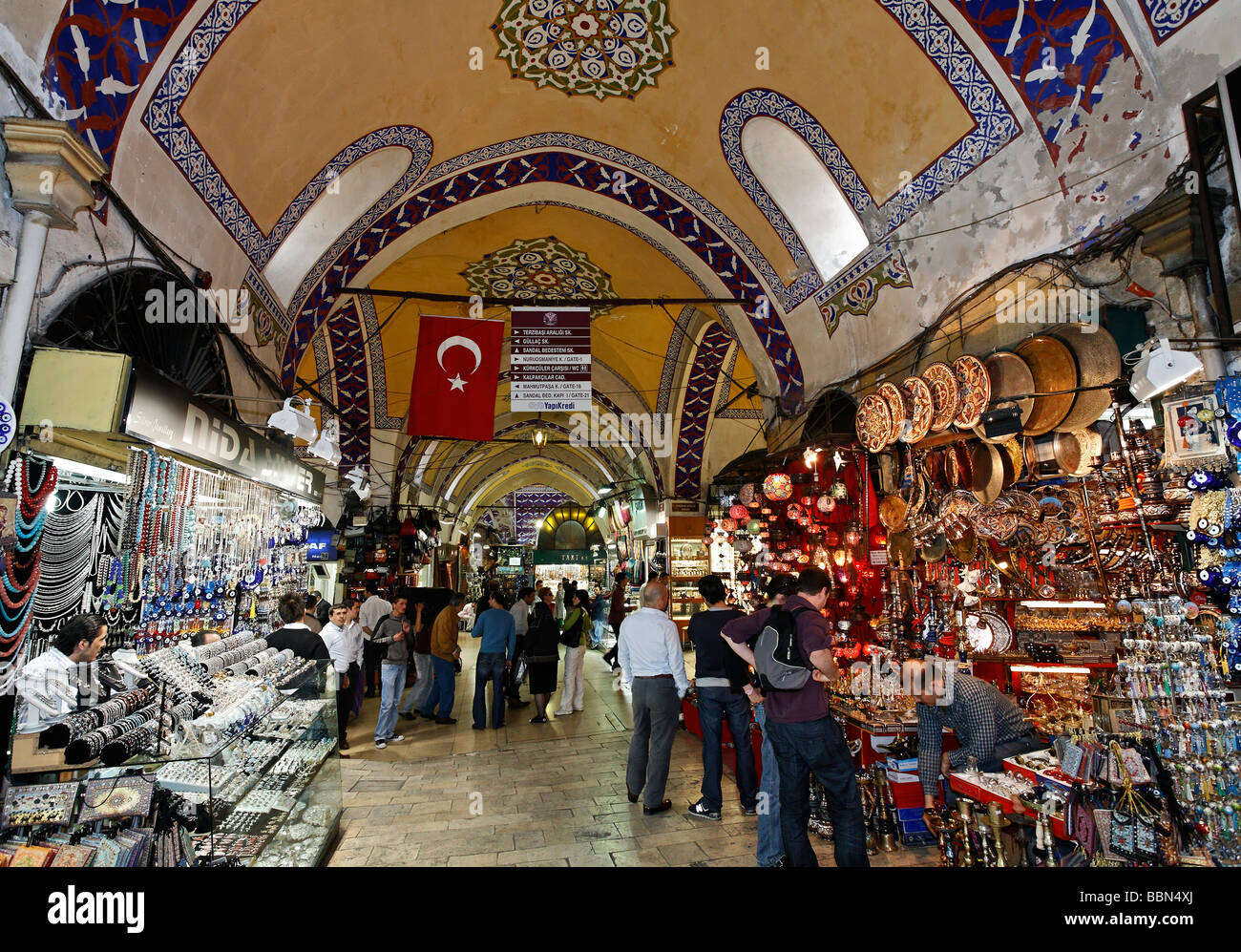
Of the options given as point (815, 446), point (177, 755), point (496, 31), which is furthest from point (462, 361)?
point (177, 755)

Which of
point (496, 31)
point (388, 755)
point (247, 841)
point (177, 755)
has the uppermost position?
point (496, 31)

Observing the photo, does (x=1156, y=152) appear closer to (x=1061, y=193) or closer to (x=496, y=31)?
(x=1061, y=193)

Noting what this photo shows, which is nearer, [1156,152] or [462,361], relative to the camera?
[1156,152]

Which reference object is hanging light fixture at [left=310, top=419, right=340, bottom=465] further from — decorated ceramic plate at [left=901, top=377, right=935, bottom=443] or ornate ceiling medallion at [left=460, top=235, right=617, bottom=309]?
decorated ceramic plate at [left=901, top=377, right=935, bottom=443]

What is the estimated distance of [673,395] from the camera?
450 inches

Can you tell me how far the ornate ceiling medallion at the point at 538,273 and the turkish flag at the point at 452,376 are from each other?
8.88 ft

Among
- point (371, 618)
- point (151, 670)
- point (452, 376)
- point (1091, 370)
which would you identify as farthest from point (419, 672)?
point (1091, 370)

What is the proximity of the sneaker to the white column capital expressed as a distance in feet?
15.5

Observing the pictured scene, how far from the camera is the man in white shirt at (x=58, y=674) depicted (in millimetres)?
2611

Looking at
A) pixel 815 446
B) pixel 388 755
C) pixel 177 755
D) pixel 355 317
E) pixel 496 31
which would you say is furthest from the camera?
pixel 355 317

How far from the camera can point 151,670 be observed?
326 centimetres

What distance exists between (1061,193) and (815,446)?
300cm

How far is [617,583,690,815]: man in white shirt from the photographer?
14.3ft

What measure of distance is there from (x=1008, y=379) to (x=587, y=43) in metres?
4.37
